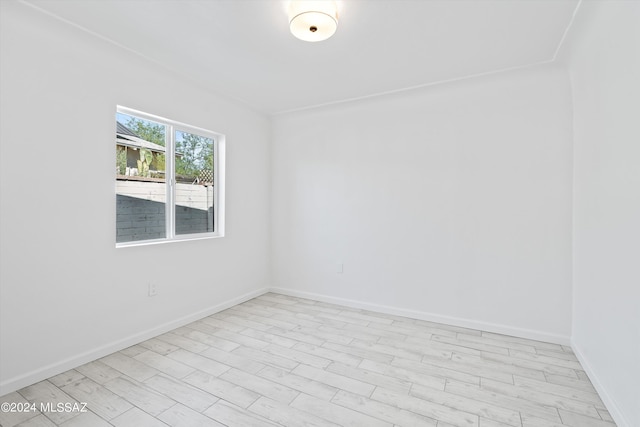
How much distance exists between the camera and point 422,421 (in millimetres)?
1700

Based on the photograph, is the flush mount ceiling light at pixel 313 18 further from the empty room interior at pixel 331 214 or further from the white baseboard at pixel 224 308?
the white baseboard at pixel 224 308

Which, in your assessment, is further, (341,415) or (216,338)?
(216,338)

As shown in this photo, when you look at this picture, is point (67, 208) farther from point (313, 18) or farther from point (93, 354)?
point (313, 18)

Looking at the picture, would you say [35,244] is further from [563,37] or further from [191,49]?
[563,37]

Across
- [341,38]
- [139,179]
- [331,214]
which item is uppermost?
[341,38]

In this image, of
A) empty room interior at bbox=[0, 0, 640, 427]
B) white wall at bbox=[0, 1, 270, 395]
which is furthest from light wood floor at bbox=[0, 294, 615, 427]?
white wall at bbox=[0, 1, 270, 395]

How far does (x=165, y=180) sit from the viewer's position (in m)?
3.04

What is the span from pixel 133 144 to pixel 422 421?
3122 mm

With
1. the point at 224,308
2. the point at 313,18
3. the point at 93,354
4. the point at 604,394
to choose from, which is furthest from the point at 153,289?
the point at 604,394

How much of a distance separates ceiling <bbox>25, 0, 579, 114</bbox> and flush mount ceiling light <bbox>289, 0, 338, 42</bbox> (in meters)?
0.10

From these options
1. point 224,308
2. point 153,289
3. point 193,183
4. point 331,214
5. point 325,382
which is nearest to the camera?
point 325,382

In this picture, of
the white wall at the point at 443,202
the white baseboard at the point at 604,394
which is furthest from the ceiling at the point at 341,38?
the white baseboard at the point at 604,394

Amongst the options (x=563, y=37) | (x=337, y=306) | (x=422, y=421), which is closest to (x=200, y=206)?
(x=337, y=306)

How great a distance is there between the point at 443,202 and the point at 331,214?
1353 millimetres
